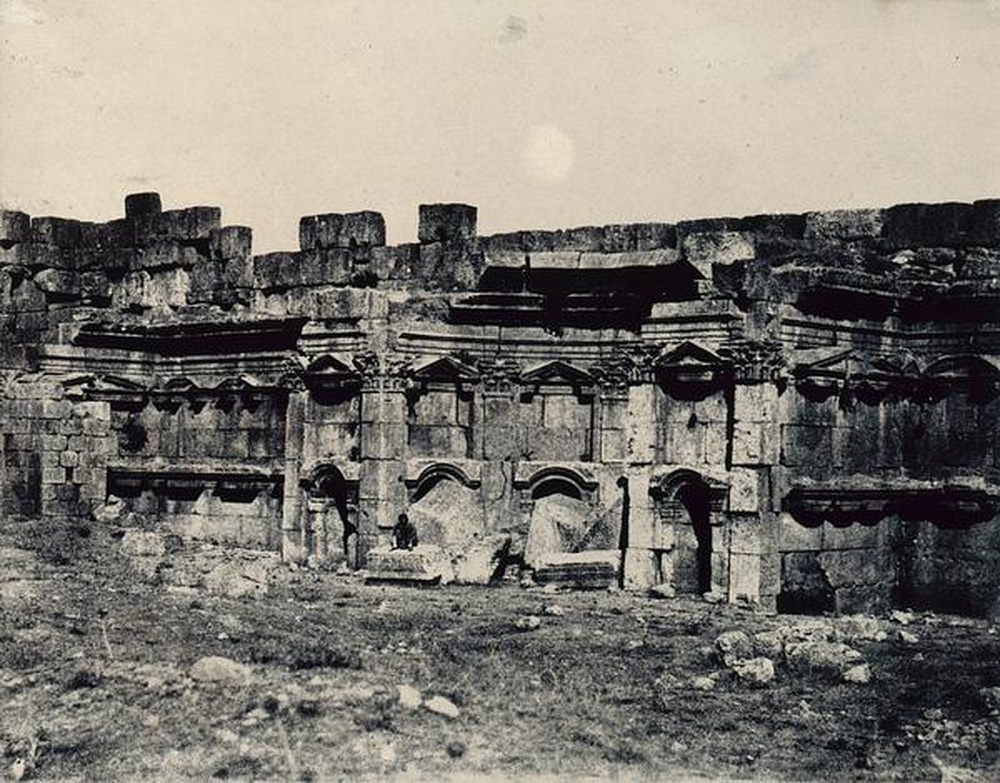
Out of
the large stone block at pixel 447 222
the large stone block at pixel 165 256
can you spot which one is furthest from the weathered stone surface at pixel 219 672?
the large stone block at pixel 165 256

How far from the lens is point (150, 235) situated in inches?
859

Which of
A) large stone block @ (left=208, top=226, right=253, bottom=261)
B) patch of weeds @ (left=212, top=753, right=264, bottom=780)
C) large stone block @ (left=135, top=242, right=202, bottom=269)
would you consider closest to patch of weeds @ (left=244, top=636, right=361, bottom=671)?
patch of weeds @ (left=212, top=753, right=264, bottom=780)

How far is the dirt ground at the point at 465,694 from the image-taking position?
8.10 meters

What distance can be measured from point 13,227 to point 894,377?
15211 millimetres

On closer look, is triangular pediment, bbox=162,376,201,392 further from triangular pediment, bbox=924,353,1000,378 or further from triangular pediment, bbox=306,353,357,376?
triangular pediment, bbox=924,353,1000,378

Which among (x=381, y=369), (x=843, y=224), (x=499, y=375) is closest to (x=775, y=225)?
(x=843, y=224)

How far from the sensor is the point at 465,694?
9594 mm

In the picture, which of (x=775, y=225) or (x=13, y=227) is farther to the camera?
(x=13, y=227)

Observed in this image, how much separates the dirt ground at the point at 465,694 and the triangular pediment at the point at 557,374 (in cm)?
430

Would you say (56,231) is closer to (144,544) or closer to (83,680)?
(144,544)

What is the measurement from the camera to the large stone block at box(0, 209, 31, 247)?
22297mm

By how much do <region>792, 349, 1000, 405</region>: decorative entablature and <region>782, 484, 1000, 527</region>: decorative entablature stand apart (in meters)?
1.12

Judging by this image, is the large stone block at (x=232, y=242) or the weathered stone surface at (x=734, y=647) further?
the large stone block at (x=232, y=242)

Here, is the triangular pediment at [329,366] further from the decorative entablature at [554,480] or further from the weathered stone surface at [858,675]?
the weathered stone surface at [858,675]
